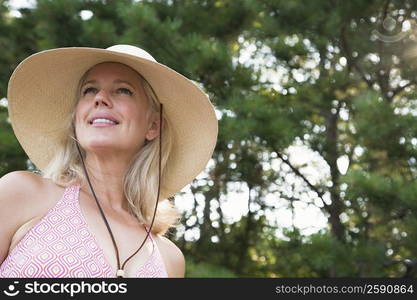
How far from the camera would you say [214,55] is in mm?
3389

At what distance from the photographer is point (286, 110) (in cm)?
371

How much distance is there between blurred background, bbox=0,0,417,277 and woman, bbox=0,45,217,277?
123cm

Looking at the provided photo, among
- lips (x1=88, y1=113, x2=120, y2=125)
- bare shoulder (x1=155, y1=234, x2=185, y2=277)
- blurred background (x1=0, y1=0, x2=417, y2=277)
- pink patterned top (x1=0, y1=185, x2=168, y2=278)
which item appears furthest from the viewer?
blurred background (x1=0, y1=0, x2=417, y2=277)

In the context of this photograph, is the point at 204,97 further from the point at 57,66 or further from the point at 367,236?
the point at 367,236

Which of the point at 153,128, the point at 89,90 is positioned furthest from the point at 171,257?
the point at 89,90

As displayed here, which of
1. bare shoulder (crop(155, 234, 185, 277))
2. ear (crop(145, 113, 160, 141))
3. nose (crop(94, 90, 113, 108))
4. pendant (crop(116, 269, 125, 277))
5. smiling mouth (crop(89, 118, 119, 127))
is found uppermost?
ear (crop(145, 113, 160, 141))

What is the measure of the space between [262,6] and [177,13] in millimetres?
557

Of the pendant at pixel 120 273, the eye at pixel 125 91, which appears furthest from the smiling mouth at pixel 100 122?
the pendant at pixel 120 273

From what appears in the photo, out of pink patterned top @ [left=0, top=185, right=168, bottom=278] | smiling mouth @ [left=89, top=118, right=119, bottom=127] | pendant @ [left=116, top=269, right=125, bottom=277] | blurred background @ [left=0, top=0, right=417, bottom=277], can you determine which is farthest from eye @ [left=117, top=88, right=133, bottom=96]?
blurred background @ [left=0, top=0, right=417, bottom=277]

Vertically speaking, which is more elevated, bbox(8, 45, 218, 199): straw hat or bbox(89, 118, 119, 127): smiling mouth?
bbox(8, 45, 218, 199): straw hat

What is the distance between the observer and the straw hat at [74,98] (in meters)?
1.68

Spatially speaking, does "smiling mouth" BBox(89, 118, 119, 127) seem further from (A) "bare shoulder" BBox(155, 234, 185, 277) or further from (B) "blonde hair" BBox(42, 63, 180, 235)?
(A) "bare shoulder" BBox(155, 234, 185, 277)

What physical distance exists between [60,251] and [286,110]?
2433mm

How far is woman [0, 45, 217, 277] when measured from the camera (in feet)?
4.66
